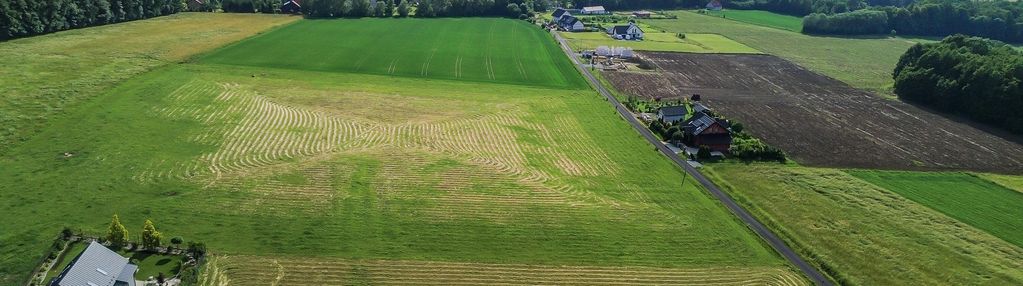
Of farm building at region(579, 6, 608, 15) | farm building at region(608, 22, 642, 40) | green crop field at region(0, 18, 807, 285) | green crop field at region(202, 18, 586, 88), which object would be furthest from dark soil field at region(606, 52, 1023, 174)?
farm building at region(579, 6, 608, 15)

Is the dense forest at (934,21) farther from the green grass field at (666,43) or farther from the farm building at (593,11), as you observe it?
the farm building at (593,11)

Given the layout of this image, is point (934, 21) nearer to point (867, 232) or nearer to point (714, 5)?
point (714, 5)

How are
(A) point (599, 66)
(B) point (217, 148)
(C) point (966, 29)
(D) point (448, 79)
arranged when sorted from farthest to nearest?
(C) point (966, 29) < (A) point (599, 66) < (D) point (448, 79) < (B) point (217, 148)

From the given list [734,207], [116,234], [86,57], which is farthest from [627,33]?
[116,234]

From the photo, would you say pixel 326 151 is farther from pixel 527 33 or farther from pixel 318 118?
pixel 527 33

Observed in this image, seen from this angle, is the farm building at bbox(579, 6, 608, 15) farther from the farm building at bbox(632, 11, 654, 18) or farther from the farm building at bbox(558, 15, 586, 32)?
the farm building at bbox(558, 15, 586, 32)

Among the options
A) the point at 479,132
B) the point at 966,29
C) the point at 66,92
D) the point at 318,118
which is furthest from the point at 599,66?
the point at 966,29

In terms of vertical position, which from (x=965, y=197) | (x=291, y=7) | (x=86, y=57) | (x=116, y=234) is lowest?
(x=965, y=197)
